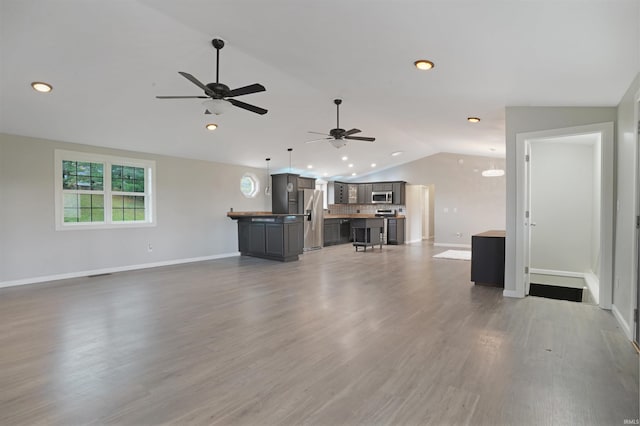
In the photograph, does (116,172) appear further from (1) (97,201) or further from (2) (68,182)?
(2) (68,182)

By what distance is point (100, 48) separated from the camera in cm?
330

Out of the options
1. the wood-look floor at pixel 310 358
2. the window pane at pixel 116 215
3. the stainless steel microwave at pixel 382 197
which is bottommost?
the wood-look floor at pixel 310 358

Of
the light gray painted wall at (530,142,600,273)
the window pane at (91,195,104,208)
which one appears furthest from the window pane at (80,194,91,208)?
the light gray painted wall at (530,142,600,273)

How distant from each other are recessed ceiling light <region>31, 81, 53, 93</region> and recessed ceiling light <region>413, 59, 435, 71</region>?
4.16 metres

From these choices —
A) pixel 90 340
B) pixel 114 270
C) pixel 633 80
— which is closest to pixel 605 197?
pixel 633 80

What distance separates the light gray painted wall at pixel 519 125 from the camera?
12.6 ft

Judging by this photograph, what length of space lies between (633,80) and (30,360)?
5.42 m

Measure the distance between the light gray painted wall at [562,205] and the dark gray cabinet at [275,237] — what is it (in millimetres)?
4636

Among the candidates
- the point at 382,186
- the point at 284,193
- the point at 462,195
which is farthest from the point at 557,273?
the point at 284,193

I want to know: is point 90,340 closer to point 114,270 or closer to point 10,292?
point 10,292

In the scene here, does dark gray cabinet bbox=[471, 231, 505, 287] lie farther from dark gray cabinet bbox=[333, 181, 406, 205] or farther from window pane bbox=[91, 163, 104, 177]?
window pane bbox=[91, 163, 104, 177]

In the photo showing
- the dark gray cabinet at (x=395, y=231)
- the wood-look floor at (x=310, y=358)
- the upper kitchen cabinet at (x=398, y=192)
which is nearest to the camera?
the wood-look floor at (x=310, y=358)

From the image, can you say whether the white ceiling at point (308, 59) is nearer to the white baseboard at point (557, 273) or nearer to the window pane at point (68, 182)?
the window pane at point (68, 182)

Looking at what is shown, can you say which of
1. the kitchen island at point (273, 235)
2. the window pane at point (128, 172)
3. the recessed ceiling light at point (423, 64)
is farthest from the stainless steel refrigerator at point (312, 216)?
the recessed ceiling light at point (423, 64)
